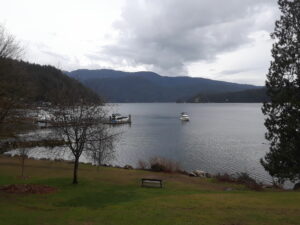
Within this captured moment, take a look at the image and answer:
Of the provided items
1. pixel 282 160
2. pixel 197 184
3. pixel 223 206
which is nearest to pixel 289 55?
pixel 282 160

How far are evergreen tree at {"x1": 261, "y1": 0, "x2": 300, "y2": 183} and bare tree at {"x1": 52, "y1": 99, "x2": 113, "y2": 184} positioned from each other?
1322cm

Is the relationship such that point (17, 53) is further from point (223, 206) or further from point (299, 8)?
point (299, 8)

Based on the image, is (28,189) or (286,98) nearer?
(28,189)

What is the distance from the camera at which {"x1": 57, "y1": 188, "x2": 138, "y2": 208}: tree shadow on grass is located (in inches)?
579

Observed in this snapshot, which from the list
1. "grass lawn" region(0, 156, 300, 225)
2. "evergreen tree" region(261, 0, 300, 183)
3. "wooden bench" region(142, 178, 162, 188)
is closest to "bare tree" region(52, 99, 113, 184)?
"grass lawn" region(0, 156, 300, 225)

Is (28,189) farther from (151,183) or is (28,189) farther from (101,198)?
(151,183)

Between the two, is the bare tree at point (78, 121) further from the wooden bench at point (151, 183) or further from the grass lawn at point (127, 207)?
the wooden bench at point (151, 183)

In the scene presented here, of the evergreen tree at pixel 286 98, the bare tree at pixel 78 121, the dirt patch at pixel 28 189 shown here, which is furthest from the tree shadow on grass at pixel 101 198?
the evergreen tree at pixel 286 98

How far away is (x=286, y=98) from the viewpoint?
22672 millimetres

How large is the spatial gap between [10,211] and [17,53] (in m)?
13.0

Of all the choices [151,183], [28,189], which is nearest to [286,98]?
[151,183]

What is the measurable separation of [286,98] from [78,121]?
50.6ft

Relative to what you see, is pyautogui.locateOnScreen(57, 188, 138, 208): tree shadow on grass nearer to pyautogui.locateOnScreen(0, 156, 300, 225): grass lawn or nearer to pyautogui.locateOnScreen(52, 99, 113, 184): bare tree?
pyautogui.locateOnScreen(0, 156, 300, 225): grass lawn

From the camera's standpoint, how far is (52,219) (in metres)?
11.3
